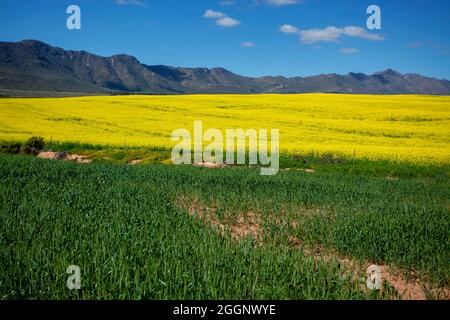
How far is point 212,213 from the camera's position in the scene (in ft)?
31.7

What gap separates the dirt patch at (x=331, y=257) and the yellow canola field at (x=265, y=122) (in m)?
14.4

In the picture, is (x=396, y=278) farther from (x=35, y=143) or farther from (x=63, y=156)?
(x=35, y=143)

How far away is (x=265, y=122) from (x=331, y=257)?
28614mm

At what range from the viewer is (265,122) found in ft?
113

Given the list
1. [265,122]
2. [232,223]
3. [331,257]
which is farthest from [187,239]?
[265,122]

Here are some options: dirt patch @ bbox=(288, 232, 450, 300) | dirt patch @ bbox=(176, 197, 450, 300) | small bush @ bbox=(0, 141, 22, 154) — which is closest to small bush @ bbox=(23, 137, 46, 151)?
small bush @ bbox=(0, 141, 22, 154)

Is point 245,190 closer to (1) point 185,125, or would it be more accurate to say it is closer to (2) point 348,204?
(2) point 348,204

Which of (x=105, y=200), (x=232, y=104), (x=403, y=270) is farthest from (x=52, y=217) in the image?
(x=232, y=104)

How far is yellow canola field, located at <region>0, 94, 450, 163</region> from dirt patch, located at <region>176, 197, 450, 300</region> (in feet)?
47.1

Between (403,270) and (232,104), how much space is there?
127 ft

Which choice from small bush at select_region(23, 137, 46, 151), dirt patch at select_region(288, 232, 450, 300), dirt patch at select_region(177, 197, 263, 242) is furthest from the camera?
small bush at select_region(23, 137, 46, 151)

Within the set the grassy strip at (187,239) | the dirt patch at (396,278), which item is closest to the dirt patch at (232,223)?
the grassy strip at (187,239)

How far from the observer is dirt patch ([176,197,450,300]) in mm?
5582

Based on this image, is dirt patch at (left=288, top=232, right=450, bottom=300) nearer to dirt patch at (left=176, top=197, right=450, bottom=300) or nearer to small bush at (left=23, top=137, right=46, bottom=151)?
dirt patch at (left=176, top=197, right=450, bottom=300)
